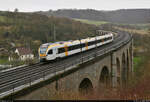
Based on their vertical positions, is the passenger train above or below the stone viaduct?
above

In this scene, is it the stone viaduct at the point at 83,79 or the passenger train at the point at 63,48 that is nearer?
the stone viaduct at the point at 83,79

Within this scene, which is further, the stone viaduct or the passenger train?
the passenger train

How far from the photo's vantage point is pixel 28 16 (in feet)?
337

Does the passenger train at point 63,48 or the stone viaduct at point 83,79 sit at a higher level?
the passenger train at point 63,48

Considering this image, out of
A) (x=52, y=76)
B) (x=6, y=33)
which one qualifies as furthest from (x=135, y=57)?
(x=52, y=76)

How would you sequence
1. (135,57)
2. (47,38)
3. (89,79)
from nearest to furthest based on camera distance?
(89,79) < (47,38) < (135,57)

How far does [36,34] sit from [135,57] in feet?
141

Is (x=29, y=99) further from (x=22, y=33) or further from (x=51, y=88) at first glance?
(x=22, y=33)

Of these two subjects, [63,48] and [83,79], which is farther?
[63,48]

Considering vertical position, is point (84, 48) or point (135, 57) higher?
point (84, 48)

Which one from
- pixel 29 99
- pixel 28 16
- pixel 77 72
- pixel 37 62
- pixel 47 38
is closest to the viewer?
pixel 29 99

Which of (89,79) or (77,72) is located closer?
(77,72)

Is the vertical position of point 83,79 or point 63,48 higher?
point 63,48

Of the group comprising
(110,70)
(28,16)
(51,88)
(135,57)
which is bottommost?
(135,57)
